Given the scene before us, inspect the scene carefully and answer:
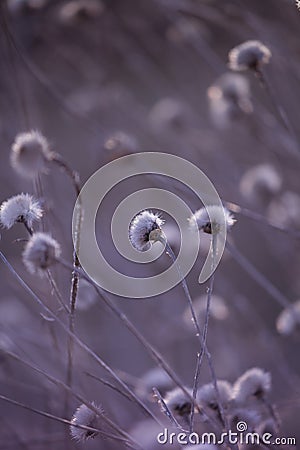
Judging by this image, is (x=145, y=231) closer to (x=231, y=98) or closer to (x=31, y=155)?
(x=31, y=155)

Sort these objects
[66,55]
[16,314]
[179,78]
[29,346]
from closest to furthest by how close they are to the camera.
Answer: [29,346]
[16,314]
[66,55]
[179,78]

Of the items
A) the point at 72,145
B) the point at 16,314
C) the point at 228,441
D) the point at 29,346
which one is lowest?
the point at 228,441

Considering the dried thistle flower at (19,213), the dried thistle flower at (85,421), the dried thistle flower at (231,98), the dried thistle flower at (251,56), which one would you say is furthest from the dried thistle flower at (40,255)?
the dried thistle flower at (231,98)

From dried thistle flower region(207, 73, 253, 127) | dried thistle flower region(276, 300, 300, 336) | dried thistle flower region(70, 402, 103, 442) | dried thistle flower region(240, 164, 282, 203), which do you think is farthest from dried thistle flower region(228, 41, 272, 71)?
dried thistle flower region(70, 402, 103, 442)

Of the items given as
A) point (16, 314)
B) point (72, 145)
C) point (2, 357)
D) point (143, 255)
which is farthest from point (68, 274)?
point (72, 145)

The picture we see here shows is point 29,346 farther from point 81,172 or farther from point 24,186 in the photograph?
point 81,172

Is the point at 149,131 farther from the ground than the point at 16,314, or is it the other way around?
the point at 149,131

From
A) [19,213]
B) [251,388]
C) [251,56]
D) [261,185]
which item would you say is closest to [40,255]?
[19,213]

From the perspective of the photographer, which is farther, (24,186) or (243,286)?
(243,286)
